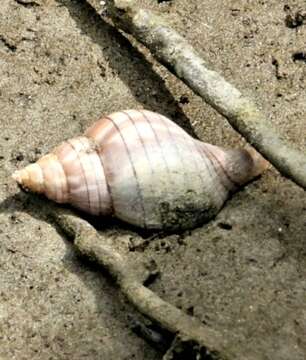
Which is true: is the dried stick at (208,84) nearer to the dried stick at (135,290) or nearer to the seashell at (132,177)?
the seashell at (132,177)

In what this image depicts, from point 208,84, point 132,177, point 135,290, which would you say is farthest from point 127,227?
point 208,84

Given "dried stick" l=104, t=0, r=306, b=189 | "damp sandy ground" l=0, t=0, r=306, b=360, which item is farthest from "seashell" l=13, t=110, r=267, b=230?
"dried stick" l=104, t=0, r=306, b=189

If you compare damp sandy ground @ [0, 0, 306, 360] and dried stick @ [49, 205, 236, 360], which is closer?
dried stick @ [49, 205, 236, 360]

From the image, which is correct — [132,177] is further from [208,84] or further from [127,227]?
[208,84]

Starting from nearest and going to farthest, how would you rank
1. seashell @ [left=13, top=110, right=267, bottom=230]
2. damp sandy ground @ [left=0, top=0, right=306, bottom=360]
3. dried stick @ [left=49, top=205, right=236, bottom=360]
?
dried stick @ [left=49, top=205, right=236, bottom=360] < damp sandy ground @ [left=0, top=0, right=306, bottom=360] < seashell @ [left=13, top=110, right=267, bottom=230]

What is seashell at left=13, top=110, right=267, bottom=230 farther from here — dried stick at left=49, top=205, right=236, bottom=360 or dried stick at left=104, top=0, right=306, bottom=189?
dried stick at left=104, top=0, right=306, bottom=189

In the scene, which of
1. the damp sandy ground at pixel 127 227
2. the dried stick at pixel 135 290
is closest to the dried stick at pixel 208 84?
the damp sandy ground at pixel 127 227
